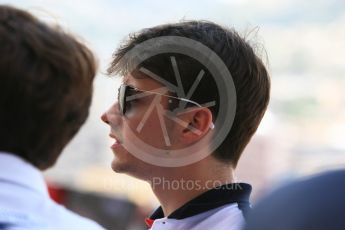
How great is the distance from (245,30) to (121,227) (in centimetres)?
467

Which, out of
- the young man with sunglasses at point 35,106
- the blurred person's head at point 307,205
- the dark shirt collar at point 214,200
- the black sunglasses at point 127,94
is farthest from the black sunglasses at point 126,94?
the blurred person's head at point 307,205

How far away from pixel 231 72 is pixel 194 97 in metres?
0.12

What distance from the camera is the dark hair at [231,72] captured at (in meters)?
1.77

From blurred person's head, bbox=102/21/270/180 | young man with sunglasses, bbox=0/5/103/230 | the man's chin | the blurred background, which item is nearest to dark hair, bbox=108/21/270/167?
blurred person's head, bbox=102/21/270/180

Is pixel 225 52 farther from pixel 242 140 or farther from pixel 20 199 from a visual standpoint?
pixel 20 199

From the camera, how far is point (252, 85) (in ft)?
5.87

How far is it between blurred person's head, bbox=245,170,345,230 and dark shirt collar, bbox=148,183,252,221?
765 millimetres

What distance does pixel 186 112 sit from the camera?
177cm

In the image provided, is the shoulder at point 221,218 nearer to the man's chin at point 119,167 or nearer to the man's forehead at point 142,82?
the man's chin at point 119,167

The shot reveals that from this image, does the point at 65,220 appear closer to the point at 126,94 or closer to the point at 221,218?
the point at 221,218

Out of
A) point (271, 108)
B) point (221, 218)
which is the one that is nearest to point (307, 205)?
point (221, 218)

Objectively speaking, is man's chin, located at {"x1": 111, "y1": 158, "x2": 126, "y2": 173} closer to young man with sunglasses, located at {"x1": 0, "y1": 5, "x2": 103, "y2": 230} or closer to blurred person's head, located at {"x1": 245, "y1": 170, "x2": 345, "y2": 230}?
young man with sunglasses, located at {"x1": 0, "y1": 5, "x2": 103, "y2": 230}

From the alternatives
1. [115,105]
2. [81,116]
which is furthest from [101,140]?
[81,116]

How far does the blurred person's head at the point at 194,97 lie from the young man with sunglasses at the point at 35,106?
0.62m
